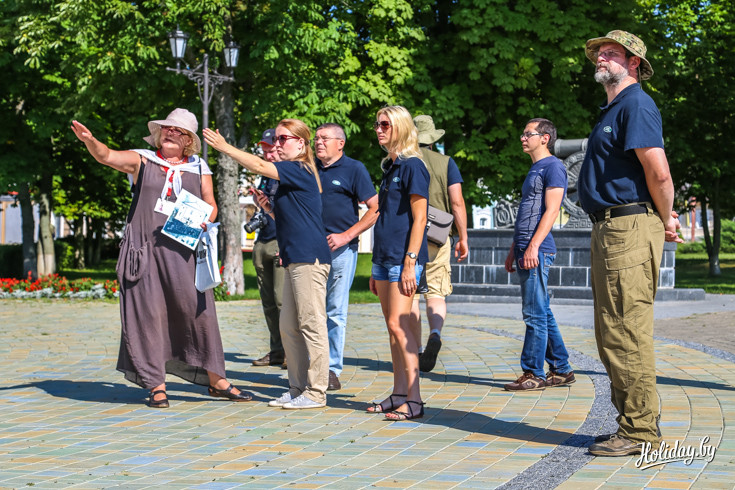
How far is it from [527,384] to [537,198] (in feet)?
4.49

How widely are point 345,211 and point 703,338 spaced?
5.13m

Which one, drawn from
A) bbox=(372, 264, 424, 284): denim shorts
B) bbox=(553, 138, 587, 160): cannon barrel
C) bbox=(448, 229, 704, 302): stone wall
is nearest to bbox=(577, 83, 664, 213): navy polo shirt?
bbox=(372, 264, 424, 284): denim shorts

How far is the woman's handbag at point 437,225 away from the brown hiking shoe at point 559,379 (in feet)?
4.49

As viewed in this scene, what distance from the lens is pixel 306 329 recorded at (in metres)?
6.79

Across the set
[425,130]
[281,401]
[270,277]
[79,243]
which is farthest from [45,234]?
[281,401]

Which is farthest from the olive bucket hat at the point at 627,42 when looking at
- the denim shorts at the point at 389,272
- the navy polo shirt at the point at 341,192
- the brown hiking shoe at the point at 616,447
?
the navy polo shirt at the point at 341,192

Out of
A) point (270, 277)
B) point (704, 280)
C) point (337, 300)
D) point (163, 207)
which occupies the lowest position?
point (704, 280)

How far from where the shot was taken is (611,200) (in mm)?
5195

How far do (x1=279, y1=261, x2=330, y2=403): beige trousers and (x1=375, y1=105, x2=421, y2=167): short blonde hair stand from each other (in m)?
0.98

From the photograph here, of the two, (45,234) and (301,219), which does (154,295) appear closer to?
(301,219)

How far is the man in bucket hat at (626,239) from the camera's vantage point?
201 inches

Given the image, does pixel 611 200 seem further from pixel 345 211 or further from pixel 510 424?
pixel 345 211

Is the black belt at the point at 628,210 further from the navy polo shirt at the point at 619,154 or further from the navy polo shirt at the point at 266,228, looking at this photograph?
the navy polo shirt at the point at 266,228

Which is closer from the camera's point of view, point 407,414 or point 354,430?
point 354,430
